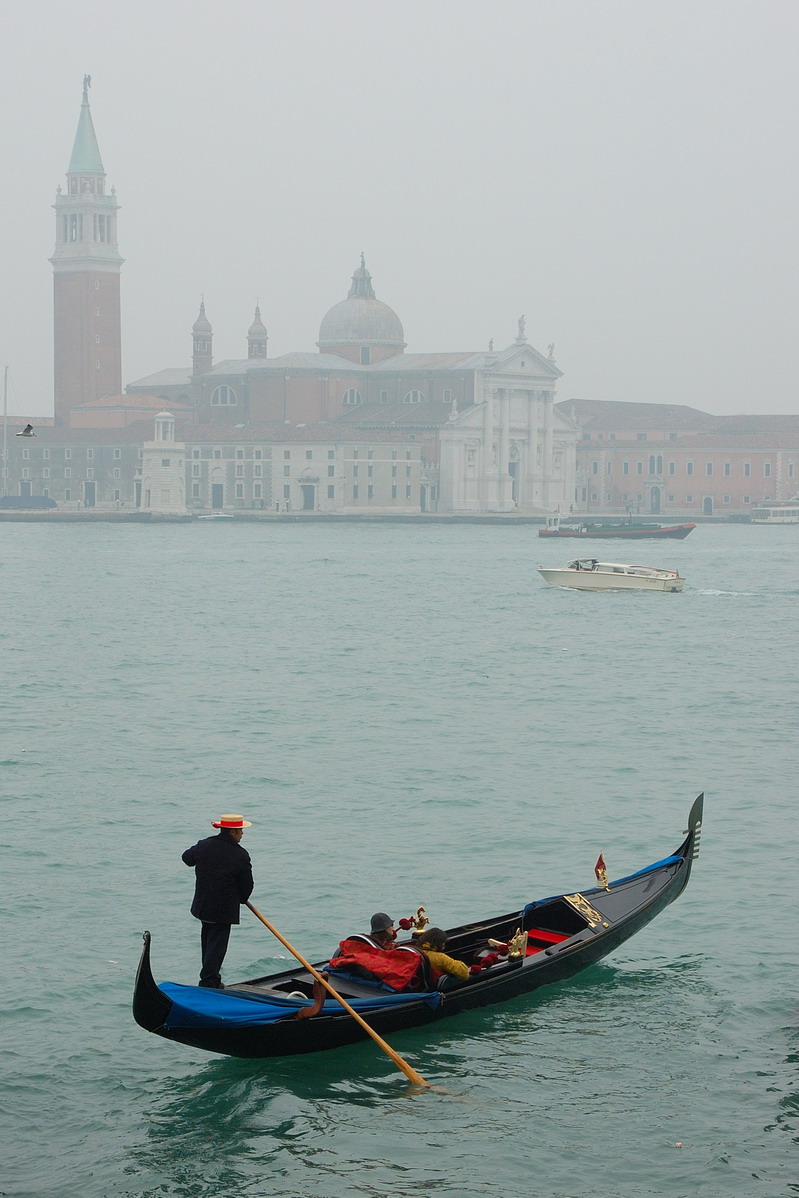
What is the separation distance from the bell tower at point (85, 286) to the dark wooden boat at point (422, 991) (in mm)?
83015

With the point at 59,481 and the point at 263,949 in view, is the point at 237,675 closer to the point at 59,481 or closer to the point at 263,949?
the point at 263,949

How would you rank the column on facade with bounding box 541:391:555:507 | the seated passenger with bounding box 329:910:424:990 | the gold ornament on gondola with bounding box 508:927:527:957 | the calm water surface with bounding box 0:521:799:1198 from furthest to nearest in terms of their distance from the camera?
the column on facade with bounding box 541:391:555:507 → the gold ornament on gondola with bounding box 508:927:527:957 → the seated passenger with bounding box 329:910:424:990 → the calm water surface with bounding box 0:521:799:1198

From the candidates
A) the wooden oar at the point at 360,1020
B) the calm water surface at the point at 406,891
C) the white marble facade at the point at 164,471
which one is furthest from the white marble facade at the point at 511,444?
the wooden oar at the point at 360,1020

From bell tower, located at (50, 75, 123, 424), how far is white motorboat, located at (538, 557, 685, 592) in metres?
49.7

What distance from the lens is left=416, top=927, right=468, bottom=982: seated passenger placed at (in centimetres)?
823

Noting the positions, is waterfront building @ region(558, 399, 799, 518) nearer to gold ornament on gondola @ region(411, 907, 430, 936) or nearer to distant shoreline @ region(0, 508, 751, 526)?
distant shoreline @ region(0, 508, 751, 526)

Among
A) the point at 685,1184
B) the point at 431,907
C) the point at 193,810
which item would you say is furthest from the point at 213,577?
the point at 685,1184

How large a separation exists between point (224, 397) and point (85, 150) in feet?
49.8

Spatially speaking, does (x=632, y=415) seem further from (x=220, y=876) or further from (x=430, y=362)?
(x=220, y=876)

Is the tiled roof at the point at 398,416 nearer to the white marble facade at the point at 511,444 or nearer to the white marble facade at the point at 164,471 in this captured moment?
the white marble facade at the point at 511,444

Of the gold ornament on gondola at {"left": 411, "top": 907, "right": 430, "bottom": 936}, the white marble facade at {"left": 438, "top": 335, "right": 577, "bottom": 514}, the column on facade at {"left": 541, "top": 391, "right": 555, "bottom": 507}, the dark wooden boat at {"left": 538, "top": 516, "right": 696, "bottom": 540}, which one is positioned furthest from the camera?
the column on facade at {"left": 541, "top": 391, "right": 555, "bottom": 507}

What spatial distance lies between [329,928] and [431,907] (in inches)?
A: 32.0

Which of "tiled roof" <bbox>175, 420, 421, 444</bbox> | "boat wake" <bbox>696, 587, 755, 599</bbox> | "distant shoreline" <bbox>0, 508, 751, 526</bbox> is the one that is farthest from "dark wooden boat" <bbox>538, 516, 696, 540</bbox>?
"boat wake" <bbox>696, 587, 755, 599</bbox>

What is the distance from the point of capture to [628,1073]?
8.21 meters
